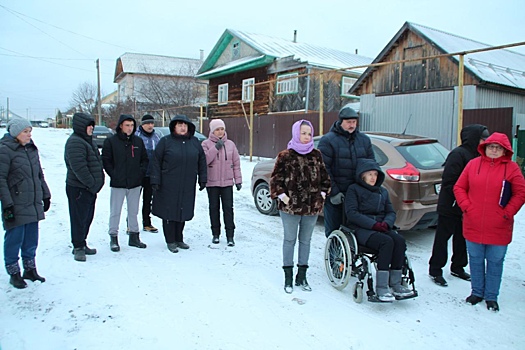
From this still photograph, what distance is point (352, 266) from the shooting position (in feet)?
13.8

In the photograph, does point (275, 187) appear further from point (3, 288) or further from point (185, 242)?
point (3, 288)

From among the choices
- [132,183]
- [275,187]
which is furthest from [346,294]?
[132,183]

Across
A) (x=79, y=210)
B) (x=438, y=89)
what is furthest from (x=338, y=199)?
(x=438, y=89)

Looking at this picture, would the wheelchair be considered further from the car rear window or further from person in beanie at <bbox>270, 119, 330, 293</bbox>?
the car rear window

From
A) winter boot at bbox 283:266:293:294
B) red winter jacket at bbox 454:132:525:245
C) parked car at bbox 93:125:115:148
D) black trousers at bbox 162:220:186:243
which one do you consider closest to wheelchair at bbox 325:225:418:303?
winter boot at bbox 283:266:293:294

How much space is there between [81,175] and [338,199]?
2964 mm

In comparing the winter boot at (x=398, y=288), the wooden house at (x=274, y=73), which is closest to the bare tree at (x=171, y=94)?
the wooden house at (x=274, y=73)

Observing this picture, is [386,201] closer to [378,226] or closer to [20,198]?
[378,226]

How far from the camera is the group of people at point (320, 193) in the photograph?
395cm

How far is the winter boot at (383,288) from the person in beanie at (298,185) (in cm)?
77

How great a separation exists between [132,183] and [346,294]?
122 inches

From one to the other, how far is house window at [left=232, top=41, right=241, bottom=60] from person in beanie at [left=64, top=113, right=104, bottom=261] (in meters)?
22.3

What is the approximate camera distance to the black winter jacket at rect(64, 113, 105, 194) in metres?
4.82

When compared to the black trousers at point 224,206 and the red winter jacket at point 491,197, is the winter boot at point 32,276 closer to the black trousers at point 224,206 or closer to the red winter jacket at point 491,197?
the black trousers at point 224,206
